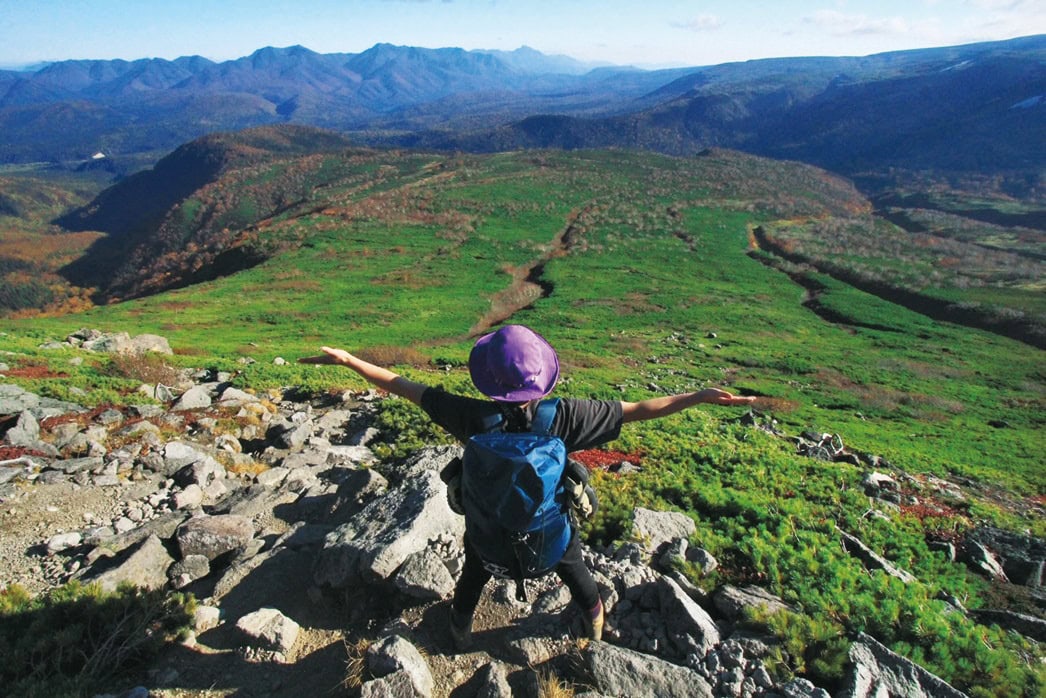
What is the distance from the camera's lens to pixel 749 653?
5.05 meters

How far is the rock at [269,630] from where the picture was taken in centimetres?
544

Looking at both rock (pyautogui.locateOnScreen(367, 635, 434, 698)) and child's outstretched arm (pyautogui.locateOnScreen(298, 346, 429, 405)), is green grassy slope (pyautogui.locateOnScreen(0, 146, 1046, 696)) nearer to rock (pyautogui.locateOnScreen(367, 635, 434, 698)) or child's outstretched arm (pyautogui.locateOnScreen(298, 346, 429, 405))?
rock (pyautogui.locateOnScreen(367, 635, 434, 698))

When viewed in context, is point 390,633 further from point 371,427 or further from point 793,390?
point 793,390

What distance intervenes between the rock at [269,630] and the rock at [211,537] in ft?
6.97

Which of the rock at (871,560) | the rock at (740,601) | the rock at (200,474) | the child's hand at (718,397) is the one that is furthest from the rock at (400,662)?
the rock at (200,474)

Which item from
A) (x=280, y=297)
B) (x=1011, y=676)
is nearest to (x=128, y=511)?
(x=1011, y=676)

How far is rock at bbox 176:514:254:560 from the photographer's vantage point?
7293mm

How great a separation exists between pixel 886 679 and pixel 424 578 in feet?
14.1

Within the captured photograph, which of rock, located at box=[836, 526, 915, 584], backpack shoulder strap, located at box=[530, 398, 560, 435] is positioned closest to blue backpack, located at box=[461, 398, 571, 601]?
backpack shoulder strap, located at box=[530, 398, 560, 435]

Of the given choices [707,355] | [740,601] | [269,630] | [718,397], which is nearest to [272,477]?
[269,630]

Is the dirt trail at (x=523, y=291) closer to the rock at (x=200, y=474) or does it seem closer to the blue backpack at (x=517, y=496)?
the rock at (x=200, y=474)

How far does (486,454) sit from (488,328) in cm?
4660

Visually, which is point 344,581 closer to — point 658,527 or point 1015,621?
point 658,527

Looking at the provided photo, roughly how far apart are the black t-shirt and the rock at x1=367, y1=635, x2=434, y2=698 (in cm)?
200
